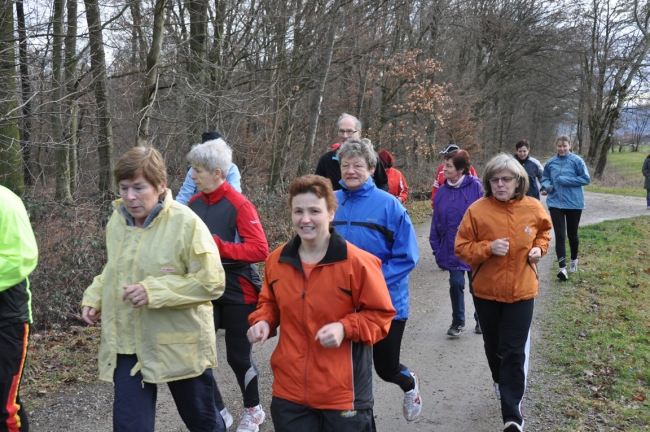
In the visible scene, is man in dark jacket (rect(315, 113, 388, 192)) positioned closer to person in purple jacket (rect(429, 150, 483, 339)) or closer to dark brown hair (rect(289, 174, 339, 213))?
person in purple jacket (rect(429, 150, 483, 339))

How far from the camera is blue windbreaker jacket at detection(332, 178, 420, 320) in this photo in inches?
157

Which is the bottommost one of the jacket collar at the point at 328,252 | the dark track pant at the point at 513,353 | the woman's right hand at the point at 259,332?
the dark track pant at the point at 513,353

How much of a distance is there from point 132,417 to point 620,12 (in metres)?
35.4

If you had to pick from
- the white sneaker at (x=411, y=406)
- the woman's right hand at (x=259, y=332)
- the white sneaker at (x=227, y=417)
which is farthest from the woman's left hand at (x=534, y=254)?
the white sneaker at (x=227, y=417)

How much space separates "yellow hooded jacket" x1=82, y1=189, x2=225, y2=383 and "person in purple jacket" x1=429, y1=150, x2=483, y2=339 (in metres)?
3.82

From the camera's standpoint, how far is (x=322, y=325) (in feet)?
9.37

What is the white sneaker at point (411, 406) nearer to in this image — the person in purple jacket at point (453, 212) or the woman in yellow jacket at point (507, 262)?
the woman in yellow jacket at point (507, 262)

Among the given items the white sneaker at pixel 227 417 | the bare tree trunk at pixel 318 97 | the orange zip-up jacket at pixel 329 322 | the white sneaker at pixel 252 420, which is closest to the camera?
the orange zip-up jacket at pixel 329 322

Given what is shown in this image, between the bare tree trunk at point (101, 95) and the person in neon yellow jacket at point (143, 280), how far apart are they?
19.1 feet

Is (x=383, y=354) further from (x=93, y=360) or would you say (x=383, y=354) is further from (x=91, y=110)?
(x=91, y=110)

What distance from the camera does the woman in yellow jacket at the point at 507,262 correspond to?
4.27 meters

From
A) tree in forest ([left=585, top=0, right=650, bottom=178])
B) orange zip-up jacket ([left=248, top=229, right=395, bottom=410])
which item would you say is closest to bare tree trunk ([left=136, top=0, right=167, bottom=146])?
orange zip-up jacket ([left=248, top=229, right=395, bottom=410])

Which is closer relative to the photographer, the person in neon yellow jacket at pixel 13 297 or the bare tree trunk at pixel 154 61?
the person in neon yellow jacket at pixel 13 297

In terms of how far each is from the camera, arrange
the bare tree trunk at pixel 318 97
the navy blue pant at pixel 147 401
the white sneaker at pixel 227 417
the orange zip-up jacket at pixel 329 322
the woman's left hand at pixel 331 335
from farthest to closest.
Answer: the bare tree trunk at pixel 318 97
the white sneaker at pixel 227 417
the navy blue pant at pixel 147 401
the orange zip-up jacket at pixel 329 322
the woman's left hand at pixel 331 335
